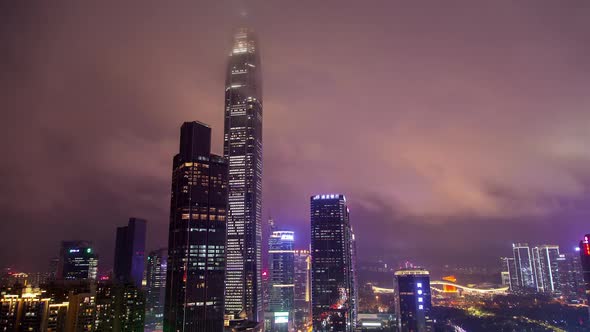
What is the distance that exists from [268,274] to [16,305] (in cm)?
11304

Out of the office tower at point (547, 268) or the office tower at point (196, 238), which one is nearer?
the office tower at point (196, 238)

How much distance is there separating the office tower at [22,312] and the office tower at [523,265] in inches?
6257

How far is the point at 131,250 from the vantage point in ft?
413

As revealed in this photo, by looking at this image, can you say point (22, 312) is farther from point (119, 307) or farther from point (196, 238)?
point (196, 238)

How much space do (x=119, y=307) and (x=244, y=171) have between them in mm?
71743

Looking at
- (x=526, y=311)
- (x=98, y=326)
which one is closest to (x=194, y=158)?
(x=98, y=326)

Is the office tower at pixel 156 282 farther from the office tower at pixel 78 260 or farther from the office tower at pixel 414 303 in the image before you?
the office tower at pixel 414 303

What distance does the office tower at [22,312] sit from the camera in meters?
52.2

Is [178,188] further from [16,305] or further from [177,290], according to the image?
[16,305]

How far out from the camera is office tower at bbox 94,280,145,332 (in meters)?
65.8

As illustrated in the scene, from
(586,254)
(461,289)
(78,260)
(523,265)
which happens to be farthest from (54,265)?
(523,265)

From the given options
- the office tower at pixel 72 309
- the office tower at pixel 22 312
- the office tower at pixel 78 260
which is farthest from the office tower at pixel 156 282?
the office tower at pixel 22 312

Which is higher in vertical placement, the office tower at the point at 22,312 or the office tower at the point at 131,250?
the office tower at the point at 131,250

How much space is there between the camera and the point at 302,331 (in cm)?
12488
